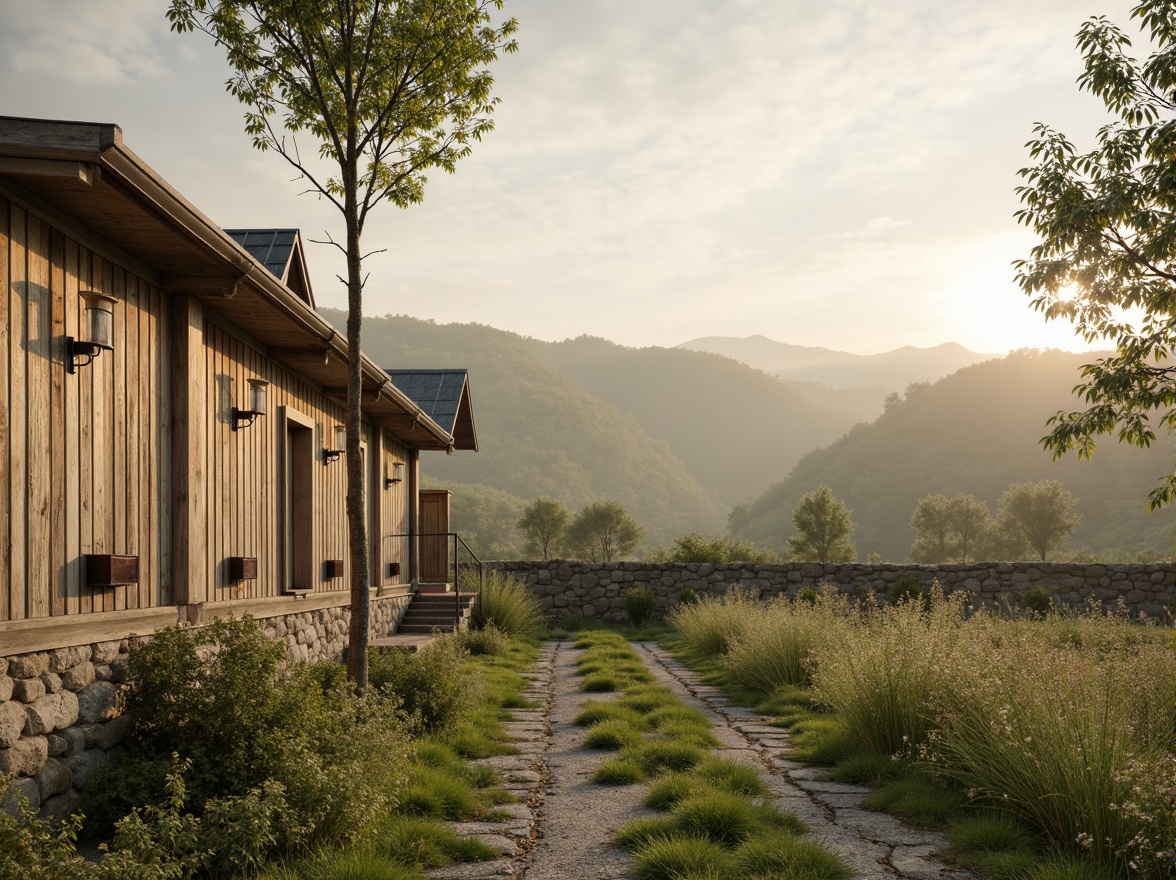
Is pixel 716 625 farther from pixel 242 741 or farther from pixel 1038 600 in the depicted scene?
pixel 242 741

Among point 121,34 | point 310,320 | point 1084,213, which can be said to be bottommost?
point 310,320

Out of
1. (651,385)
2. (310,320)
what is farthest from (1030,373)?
(310,320)

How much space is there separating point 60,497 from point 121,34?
12.0ft

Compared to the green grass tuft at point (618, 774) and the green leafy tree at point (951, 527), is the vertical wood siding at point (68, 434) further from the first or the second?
the green leafy tree at point (951, 527)

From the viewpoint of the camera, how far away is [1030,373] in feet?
196

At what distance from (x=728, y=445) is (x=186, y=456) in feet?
274

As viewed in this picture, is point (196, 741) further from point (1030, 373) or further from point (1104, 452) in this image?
point (1030, 373)

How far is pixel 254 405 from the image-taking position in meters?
7.85

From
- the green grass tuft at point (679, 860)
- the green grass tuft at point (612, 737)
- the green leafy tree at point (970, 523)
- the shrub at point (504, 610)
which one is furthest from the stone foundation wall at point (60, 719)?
the green leafy tree at point (970, 523)

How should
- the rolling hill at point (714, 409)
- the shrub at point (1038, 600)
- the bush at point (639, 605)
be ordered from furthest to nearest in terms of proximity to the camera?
the rolling hill at point (714, 409) → the bush at point (639, 605) → the shrub at point (1038, 600)

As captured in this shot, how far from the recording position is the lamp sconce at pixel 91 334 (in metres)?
5.12

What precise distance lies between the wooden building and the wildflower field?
470 cm

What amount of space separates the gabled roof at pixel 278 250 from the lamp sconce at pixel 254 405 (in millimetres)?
3287

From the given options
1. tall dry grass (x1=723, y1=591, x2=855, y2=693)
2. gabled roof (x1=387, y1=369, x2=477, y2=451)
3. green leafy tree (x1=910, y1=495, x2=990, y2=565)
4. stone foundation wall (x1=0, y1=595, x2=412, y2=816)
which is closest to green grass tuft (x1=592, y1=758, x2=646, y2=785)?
stone foundation wall (x1=0, y1=595, x2=412, y2=816)
